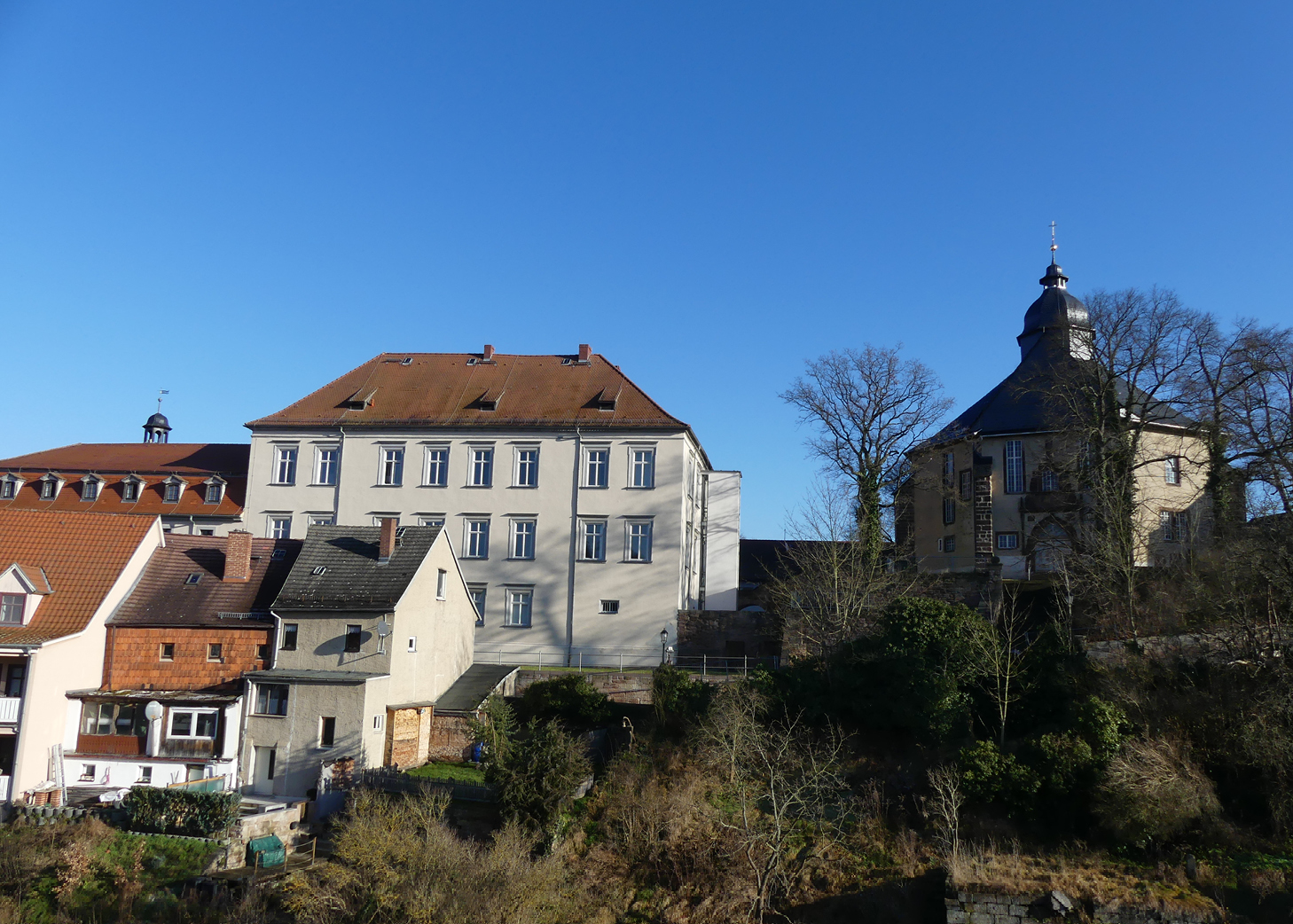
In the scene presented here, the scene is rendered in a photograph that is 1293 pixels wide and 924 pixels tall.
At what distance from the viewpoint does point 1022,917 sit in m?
19.4

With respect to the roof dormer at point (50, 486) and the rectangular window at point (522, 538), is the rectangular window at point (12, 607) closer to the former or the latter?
the roof dormer at point (50, 486)

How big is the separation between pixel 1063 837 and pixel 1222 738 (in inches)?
172

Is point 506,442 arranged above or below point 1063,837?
above

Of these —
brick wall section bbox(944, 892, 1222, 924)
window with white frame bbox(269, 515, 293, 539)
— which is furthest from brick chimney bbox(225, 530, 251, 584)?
brick wall section bbox(944, 892, 1222, 924)

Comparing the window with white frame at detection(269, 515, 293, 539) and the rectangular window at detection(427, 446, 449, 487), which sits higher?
the rectangular window at detection(427, 446, 449, 487)

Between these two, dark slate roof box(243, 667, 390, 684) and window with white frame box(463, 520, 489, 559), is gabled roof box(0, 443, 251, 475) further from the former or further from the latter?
dark slate roof box(243, 667, 390, 684)

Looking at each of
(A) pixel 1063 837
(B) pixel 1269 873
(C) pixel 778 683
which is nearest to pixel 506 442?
(C) pixel 778 683

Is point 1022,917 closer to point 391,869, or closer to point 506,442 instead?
point 391,869

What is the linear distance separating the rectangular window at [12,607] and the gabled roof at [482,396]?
13.1 m

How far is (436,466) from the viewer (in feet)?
132

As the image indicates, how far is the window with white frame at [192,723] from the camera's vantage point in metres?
27.9

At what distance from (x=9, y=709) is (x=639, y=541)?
20.8 meters

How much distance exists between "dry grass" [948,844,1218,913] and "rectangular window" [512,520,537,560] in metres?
21.2

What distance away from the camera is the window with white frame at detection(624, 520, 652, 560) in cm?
3816
